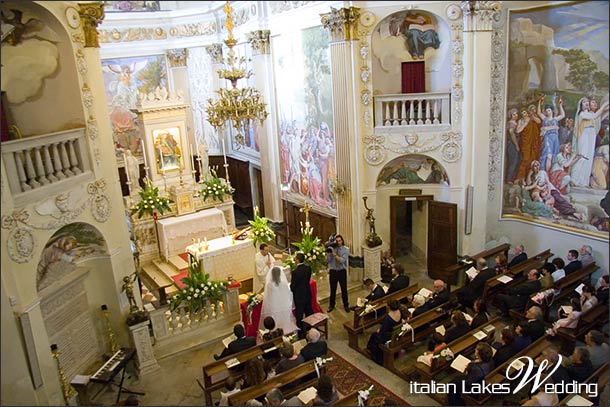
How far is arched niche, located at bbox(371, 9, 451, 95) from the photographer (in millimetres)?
13383

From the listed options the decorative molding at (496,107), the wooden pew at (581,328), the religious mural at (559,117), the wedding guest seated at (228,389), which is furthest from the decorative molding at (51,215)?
the religious mural at (559,117)

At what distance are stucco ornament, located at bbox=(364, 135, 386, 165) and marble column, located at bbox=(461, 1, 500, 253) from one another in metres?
2.17

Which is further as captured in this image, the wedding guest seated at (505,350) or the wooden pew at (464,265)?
the wooden pew at (464,265)

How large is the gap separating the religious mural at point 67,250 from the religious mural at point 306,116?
688 cm

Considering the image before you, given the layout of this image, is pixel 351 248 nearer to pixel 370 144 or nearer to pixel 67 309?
pixel 370 144

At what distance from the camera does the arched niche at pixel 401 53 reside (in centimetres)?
1338

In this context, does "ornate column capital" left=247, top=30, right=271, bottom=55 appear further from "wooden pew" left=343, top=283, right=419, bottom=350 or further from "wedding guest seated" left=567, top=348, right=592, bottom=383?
"wedding guest seated" left=567, top=348, right=592, bottom=383

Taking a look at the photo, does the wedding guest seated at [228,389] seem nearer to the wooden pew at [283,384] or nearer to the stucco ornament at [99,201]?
the wooden pew at [283,384]

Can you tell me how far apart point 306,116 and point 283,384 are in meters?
8.96

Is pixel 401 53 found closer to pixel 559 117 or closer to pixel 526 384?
pixel 559 117

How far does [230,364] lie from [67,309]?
3499mm

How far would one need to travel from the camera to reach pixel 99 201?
10.0 m

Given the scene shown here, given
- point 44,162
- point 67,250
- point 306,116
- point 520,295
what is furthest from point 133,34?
point 520,295

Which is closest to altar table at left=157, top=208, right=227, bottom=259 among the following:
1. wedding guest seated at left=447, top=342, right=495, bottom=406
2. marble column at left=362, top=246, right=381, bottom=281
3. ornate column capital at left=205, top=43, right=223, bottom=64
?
marble column at left=362, top=246, right=381, bottom=281
